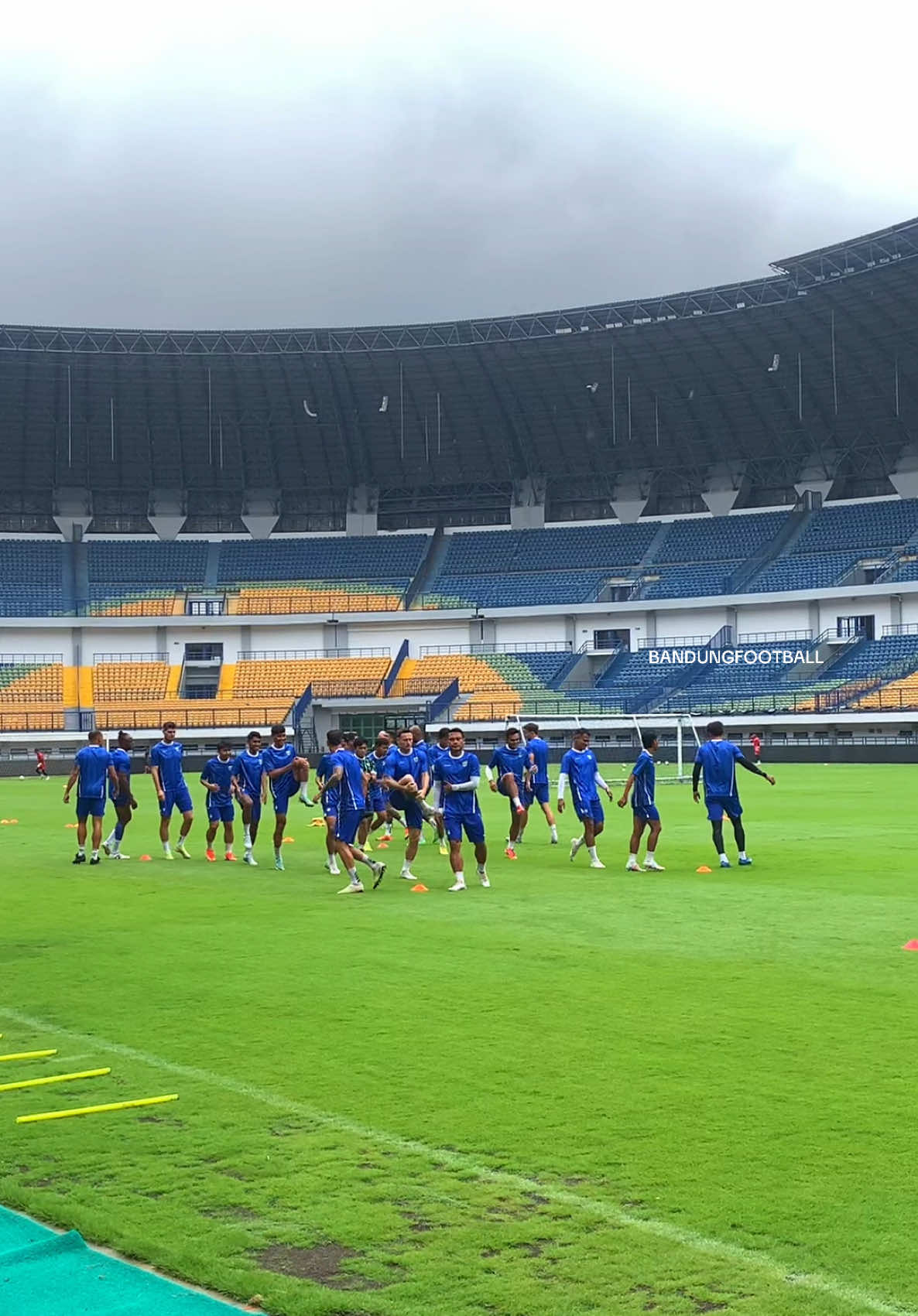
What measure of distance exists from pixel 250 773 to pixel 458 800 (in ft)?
17.4

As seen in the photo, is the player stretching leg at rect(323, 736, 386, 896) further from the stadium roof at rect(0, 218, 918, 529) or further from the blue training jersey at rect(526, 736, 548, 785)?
the stadium roof at rect(0, 218, 918, 529)

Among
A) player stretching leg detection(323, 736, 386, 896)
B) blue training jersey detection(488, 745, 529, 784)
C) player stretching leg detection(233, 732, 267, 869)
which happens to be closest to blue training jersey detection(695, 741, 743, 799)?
blue training jersey detection(488, 745, 529, 784)

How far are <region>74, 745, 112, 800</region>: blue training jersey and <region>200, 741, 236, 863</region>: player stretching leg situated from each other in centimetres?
163

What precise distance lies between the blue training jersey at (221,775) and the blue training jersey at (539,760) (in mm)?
5515

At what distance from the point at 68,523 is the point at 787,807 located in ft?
193

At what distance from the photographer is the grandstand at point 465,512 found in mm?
67750

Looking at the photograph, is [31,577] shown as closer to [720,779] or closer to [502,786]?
[502,786]

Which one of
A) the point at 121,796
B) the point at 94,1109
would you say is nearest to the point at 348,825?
the point at 121,796

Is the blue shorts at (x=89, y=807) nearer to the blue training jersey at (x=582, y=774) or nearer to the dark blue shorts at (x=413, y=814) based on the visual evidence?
the dark blue shorts at (x=413, y=814)

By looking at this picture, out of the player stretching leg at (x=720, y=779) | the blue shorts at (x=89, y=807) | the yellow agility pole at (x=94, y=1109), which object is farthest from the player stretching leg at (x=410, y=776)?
the yellow agility pole at (x=94, y=1109)

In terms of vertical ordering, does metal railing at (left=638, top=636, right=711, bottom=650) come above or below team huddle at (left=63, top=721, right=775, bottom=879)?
above

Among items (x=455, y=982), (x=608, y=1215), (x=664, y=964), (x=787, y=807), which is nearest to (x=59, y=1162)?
(x=608, y=1215)

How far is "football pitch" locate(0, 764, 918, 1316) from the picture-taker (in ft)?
18.3

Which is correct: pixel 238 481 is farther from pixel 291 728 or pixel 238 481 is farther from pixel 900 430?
pixel 900 430
